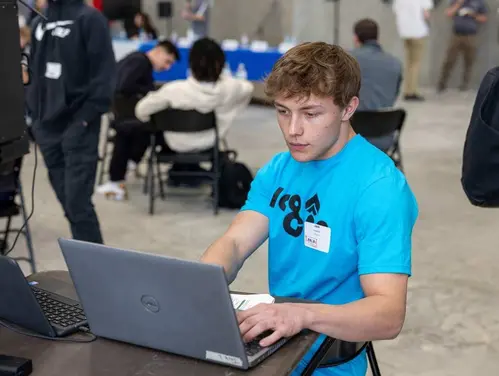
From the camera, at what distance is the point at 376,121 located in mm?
4676

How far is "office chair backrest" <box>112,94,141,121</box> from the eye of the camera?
5.41m

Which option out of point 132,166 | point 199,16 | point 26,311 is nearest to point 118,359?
point 26,311

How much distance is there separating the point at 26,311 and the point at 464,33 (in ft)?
31.0

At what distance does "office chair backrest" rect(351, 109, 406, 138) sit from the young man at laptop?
2.87m

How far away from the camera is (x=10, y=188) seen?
11.8 ft

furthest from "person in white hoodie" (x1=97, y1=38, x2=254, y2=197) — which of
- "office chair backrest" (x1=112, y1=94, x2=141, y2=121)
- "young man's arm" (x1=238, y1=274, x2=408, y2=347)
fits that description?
"young man's arm" (x1=238, y1=274, x2=408, y2=347)

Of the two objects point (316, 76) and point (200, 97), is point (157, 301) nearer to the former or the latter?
point (316, 76)

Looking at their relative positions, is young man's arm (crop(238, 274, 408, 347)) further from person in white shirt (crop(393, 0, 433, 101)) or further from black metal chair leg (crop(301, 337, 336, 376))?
person in white shirt (crop(393, 0, 433, 101))

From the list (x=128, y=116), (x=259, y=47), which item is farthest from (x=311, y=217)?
(x=259, y=47)

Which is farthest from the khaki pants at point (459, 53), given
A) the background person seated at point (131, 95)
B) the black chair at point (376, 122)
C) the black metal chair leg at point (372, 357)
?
the black metal chair leg at point (372, 357)

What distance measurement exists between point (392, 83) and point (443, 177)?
1.33 meters

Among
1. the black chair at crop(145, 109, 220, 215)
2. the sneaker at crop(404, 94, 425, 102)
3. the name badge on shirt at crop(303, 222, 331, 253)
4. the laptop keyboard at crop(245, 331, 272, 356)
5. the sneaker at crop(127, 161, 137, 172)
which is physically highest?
the name badge on shirt at crop(303, 222, 331, 253)

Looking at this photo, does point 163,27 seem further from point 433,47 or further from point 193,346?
point 193,346

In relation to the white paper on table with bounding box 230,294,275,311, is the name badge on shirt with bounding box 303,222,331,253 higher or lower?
higher
